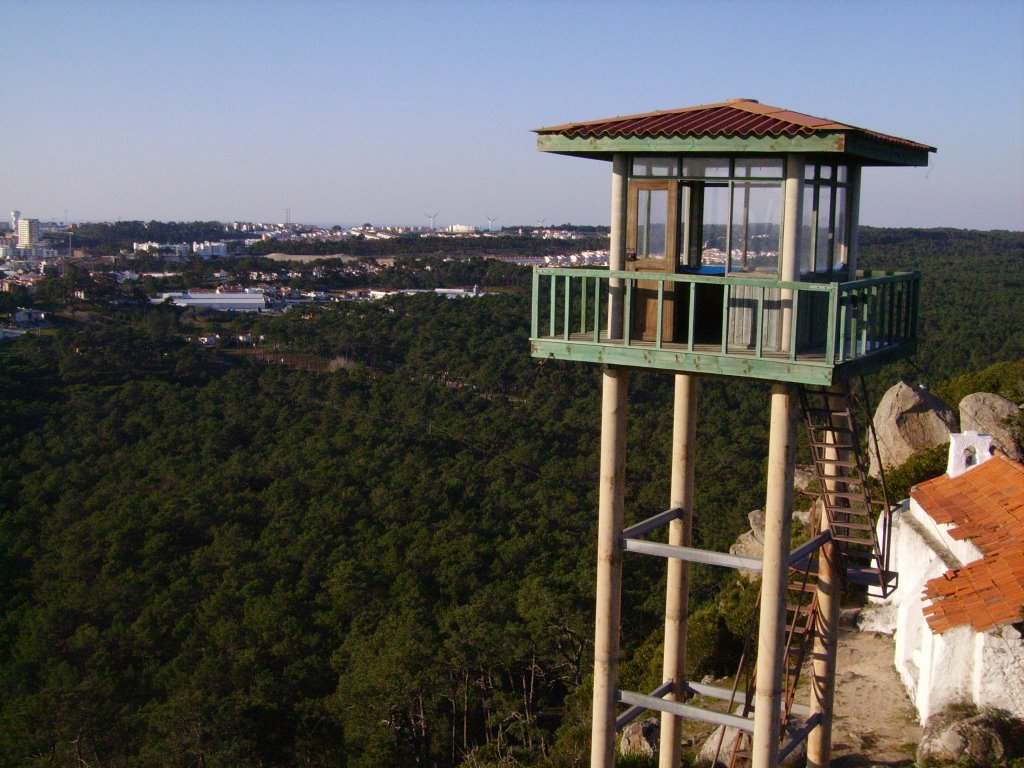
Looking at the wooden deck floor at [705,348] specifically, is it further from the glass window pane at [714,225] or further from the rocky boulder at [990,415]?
the rocky boulder at [990,415]

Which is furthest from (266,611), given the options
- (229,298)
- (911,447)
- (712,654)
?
(229,298)

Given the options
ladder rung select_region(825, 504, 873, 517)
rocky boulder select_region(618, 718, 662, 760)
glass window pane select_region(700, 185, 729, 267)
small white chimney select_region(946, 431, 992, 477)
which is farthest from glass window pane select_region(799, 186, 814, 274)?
small white chimney select_region(946, 431, 992, 477)

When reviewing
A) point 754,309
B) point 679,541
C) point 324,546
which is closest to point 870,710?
point 679,541

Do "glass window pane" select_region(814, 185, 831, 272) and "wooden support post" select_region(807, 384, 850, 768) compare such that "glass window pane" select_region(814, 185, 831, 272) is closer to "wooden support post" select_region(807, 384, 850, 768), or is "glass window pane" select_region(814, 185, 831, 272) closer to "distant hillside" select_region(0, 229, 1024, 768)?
"wooden support post" select_region(807, 384, 850, 768)

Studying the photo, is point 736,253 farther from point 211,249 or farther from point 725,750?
point 211,249

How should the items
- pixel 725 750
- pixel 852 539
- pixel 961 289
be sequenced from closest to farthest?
pixel 852 539 < pixel 725 750 < pixel 961 289

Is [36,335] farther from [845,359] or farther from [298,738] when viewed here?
[845,359]

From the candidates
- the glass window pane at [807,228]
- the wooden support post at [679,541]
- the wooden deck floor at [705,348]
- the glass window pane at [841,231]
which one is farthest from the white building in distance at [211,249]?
the glass window pane at [807,228]
